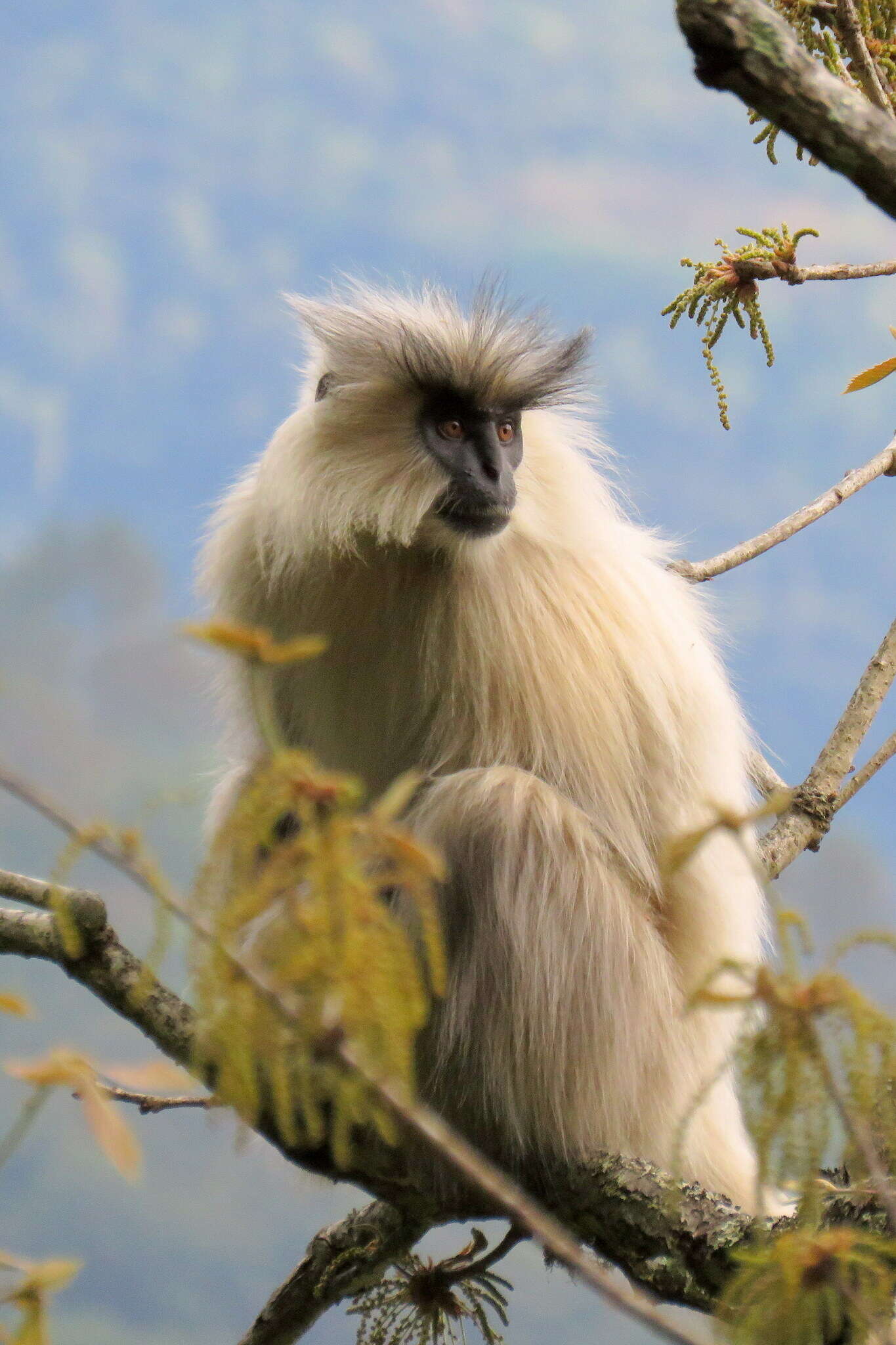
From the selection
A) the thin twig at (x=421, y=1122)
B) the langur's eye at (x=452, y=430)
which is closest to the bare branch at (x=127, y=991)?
the thin twig at (x=421, y=1122)

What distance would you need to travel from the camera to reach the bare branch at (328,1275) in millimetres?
3482

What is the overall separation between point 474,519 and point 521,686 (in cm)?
44

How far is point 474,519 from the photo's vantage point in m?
3.35

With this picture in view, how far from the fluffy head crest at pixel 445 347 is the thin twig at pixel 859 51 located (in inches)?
39.8

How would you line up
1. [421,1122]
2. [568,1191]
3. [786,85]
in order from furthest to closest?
[568,1191] < [786,85] < [421,1122]

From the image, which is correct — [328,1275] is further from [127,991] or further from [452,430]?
[452,430]

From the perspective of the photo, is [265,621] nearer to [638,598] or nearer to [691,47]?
[638,598]

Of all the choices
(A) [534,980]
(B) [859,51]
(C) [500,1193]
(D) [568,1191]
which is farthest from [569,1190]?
(B) [859,51]

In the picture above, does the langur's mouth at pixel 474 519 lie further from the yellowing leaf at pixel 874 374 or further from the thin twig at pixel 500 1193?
the thin twig at pixel 500 1193

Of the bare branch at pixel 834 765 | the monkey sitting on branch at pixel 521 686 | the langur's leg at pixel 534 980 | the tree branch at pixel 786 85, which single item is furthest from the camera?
the bare branch at pixel 834 765

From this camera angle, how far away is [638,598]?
11.9 feet

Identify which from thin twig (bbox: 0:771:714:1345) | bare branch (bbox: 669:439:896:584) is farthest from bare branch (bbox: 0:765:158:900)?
bare branch (bbox: 669:439:896:584)

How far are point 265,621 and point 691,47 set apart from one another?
2160 mm

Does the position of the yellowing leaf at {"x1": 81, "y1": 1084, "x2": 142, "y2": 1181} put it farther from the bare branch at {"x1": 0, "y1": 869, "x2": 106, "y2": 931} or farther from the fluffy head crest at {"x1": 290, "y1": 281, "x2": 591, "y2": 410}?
the fluffy head crest at {"x1": 290, "y1": 281, "x2": 591, "y2": 410}
